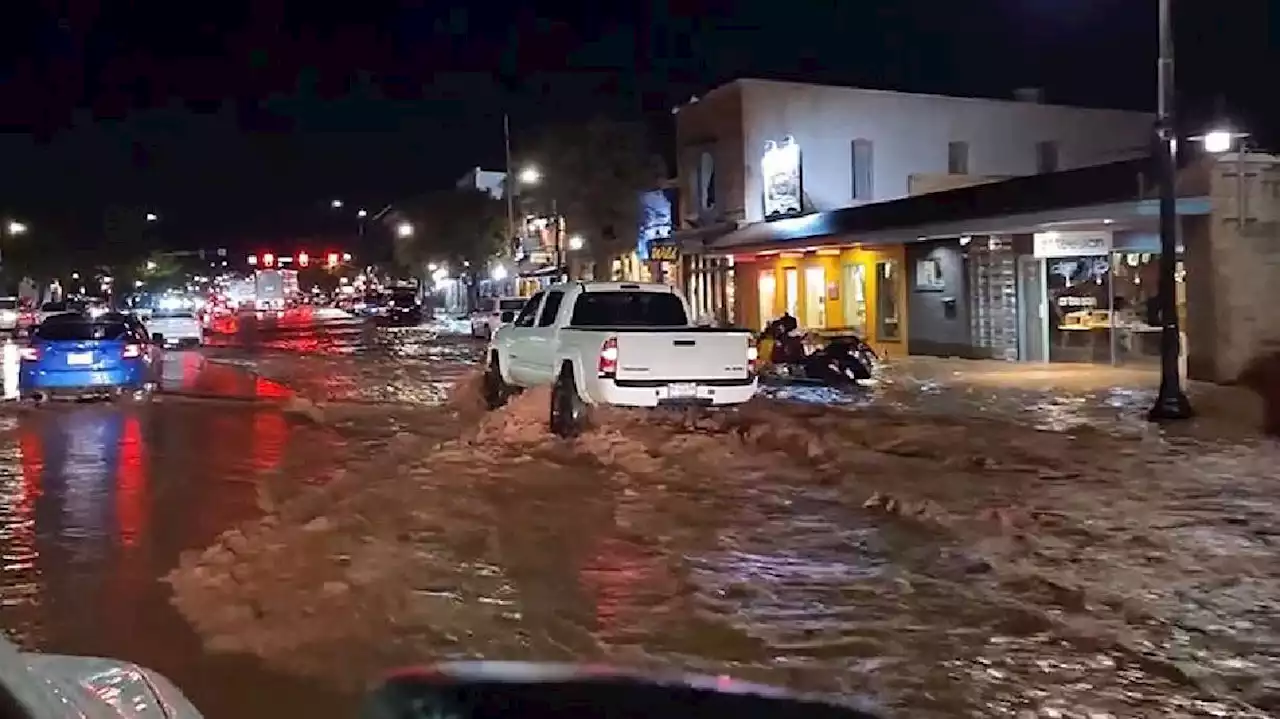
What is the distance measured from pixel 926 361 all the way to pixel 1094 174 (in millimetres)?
8331

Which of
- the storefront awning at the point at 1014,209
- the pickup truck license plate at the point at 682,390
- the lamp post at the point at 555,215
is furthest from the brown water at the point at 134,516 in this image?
the lamp post at the point at 555,215

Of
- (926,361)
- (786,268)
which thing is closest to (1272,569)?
(926,361)

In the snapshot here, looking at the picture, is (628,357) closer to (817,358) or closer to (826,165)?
(817,358)

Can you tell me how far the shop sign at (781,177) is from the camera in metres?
40.5

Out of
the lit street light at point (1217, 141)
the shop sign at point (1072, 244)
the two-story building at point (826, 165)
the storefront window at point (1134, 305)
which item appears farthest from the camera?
the two-story building at point (826, 165)

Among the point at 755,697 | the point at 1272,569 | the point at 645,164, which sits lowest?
the point at 1272,569

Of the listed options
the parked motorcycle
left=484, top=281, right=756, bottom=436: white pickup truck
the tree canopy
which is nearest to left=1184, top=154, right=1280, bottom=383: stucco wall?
the parked motorcycle

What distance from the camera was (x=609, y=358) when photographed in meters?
17.7

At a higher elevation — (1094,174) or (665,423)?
(1094,174)

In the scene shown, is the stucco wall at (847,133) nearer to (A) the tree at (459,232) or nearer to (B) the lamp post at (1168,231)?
(B) the lamp post at (1168,231)

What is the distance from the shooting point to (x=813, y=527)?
11.9 meters

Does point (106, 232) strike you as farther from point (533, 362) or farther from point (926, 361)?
point (533, 362)

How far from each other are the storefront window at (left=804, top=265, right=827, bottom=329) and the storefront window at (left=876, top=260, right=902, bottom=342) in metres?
A: 2.23

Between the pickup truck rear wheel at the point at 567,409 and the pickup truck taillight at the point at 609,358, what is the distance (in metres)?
0.72
